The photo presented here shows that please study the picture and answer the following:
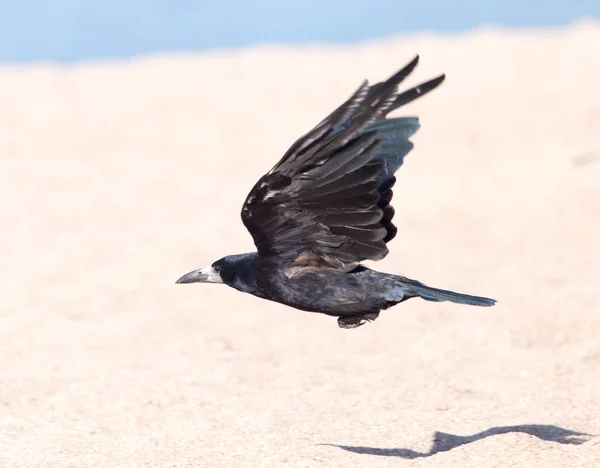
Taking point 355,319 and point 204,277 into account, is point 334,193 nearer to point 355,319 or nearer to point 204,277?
point 355,319

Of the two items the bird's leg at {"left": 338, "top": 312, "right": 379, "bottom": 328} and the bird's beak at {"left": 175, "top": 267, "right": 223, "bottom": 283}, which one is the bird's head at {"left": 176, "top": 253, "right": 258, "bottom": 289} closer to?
the bird's beak at {"left": 175, "top": 267, "right": 223, "bottom": 283}

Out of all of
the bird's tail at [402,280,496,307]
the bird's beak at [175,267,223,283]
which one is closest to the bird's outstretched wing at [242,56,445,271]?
the bird's tail at [402,280,496,307]

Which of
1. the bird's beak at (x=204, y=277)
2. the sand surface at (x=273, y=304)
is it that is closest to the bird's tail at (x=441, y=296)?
the sand surface at (x=273, y=304)

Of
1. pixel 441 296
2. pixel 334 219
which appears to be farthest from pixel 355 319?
pixel 334 219

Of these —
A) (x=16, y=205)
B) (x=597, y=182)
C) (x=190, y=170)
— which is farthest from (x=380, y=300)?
(x=190, y=170)

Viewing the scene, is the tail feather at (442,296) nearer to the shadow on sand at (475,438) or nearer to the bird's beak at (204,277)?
the shadow on sand at (475,438)

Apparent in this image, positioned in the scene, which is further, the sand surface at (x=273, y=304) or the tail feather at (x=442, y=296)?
the sand surface at (x=273, y=304)
